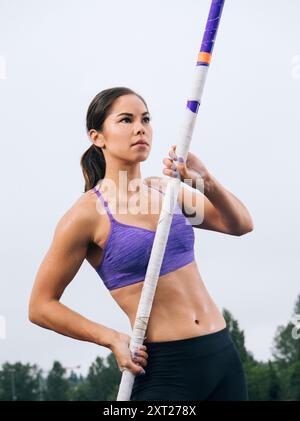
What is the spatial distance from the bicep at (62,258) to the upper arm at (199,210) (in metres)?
0.80

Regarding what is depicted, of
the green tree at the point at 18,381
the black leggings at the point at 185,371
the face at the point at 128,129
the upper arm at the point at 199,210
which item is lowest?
the green tree at the point at 18,381

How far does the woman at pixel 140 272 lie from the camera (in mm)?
6633

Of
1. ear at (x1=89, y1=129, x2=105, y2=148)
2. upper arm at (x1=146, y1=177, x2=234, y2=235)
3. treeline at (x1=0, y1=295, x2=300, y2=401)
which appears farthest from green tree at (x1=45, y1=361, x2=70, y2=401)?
ear at (x1=89, y1=129, x2=105, y2=148)

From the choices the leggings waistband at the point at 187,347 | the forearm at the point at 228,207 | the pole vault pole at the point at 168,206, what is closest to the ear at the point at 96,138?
the pole vault pole at the point at 168,206

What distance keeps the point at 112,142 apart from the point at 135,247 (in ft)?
2.48

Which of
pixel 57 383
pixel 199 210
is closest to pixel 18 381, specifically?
pixel 57 383

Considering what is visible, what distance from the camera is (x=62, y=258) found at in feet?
22.1

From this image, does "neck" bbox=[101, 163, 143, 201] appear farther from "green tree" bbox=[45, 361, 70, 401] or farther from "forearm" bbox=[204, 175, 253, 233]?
"green tree" bbox=[45, 361, 70, 401]

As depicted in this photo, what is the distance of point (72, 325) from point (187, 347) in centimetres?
76

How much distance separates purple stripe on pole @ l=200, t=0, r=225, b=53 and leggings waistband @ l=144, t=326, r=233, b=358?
6.10ft

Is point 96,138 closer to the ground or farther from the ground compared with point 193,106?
closer to the ground

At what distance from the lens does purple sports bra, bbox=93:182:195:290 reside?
668 cm

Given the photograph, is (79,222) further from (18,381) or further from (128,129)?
(18,381)

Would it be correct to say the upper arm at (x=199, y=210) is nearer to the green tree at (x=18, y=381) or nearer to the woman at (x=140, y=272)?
the woman at (x=140, y=272)
